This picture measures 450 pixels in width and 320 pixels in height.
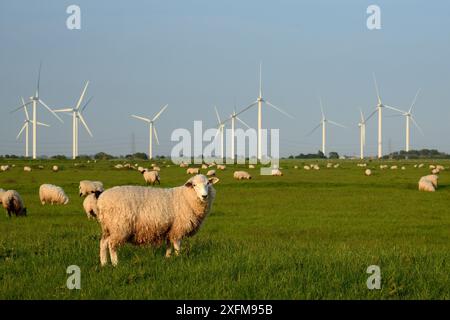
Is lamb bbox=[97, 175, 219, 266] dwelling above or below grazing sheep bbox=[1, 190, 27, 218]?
above

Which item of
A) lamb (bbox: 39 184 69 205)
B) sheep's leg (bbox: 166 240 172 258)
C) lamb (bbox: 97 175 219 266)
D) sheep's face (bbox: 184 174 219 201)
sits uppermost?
sheep's face (bbox: 184 174 219 201)

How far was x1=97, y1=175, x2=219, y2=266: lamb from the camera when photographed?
413 inches

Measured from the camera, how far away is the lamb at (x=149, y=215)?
1050cm

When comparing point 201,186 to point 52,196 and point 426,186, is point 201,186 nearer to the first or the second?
point 52,196

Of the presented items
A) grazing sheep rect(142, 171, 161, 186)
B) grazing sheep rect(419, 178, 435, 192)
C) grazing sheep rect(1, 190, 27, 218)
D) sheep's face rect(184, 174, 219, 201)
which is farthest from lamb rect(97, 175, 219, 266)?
grazing sheep rect(142, 171, 161, 186)

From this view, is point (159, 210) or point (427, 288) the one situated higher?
point (159, 210)

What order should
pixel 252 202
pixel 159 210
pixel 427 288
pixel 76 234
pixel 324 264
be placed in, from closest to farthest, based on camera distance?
pixel 427 288 → pixel 324 264 → pixel 159 210 → pixel 76 234 → pixel 252 202

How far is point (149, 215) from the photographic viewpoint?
1073 cm

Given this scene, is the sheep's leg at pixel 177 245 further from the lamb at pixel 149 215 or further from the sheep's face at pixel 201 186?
the sheep's face at pixel 201 186

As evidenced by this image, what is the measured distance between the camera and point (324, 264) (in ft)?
31.8

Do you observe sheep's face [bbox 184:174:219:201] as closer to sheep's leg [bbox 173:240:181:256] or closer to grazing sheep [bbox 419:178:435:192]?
sheep's leg [bbox 173:240:181:256]
